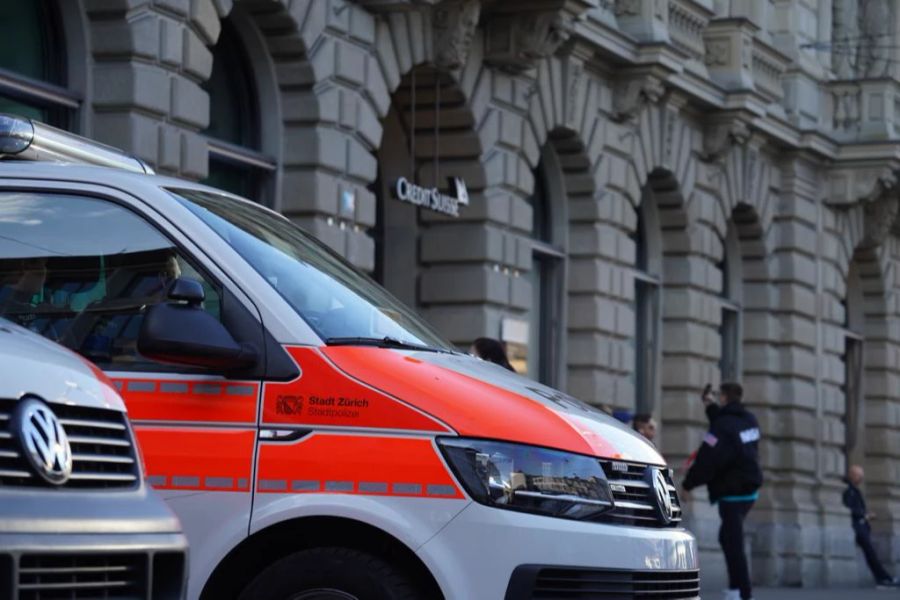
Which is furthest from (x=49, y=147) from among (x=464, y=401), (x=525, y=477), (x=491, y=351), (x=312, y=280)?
(x=491, y=351)

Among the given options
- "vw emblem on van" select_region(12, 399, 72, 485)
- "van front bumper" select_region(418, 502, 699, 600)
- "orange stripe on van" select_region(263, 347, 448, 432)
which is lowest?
"van front bumper" select_region(418, 502, 699, 600)

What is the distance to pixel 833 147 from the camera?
107 feet

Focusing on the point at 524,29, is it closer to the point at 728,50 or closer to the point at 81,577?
the point at 728,50

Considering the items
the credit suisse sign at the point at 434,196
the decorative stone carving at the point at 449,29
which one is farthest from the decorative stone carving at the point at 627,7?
the decorative stone carving at the point at 449,29

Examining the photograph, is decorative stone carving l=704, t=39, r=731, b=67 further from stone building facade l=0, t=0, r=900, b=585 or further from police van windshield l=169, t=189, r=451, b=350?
police van windshield l=169, t=189, r=451, b=350

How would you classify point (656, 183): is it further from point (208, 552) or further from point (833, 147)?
point (208, 552)

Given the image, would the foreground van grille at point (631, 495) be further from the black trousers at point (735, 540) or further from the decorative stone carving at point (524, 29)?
the decorative stone carving at point (524, 29)

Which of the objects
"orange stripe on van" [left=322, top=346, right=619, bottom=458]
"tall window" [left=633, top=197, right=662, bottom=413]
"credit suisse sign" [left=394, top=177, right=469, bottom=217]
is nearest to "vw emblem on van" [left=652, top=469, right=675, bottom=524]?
"orange stripe on van" [left=322, top=346, right=619, bottom=458]

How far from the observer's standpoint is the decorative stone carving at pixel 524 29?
21281mm

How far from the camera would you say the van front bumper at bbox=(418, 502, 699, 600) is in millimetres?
6691

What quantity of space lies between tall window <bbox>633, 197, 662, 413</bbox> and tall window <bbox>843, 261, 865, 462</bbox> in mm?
9426

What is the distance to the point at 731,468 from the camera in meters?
17.7

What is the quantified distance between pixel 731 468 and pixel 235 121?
5.07 metres

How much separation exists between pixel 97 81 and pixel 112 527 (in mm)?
10459
